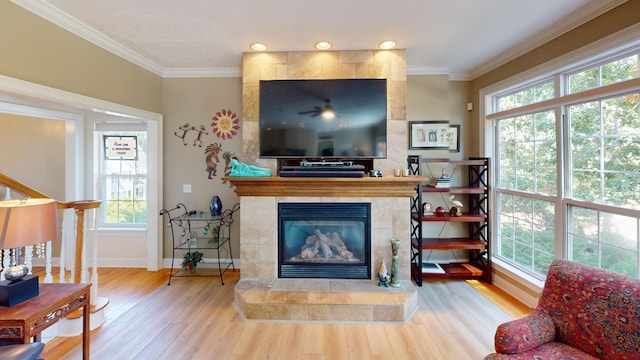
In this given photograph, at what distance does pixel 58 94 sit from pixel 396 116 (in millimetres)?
3064

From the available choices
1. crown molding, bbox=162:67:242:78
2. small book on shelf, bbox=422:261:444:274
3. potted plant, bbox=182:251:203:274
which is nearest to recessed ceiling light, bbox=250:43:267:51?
crown molding, bbox=162:67:242:78

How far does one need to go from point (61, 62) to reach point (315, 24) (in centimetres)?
215

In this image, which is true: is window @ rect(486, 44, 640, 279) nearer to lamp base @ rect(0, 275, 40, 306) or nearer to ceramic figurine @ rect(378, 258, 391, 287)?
ceramic figurine @ rect(378, 258, 391, 287)

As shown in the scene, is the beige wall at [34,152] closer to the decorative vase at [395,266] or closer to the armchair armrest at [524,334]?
the decorative vase at [395,266]

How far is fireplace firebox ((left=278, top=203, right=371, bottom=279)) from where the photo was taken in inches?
119

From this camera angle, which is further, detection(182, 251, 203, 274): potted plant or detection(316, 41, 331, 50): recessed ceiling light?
detection(182, 251, 203, 274): potted plant

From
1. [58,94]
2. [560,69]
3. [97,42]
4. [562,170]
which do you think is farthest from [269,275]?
[560,69]

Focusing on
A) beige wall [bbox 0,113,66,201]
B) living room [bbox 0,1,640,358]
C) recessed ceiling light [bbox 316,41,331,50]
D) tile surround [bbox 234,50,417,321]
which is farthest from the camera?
beige wall [bbox 0,113,66,201]

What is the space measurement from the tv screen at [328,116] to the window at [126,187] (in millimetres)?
2151

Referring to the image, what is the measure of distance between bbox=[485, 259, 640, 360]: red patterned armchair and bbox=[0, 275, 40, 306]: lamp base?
2.65m

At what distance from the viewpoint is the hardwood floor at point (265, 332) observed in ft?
6.99

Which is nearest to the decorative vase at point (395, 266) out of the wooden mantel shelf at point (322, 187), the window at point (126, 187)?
the wooden mantel shelf at point (322, 187)

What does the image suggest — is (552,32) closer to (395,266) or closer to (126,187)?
(395,266)

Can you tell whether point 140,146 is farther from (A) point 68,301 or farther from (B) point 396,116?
(B) point 396,116
